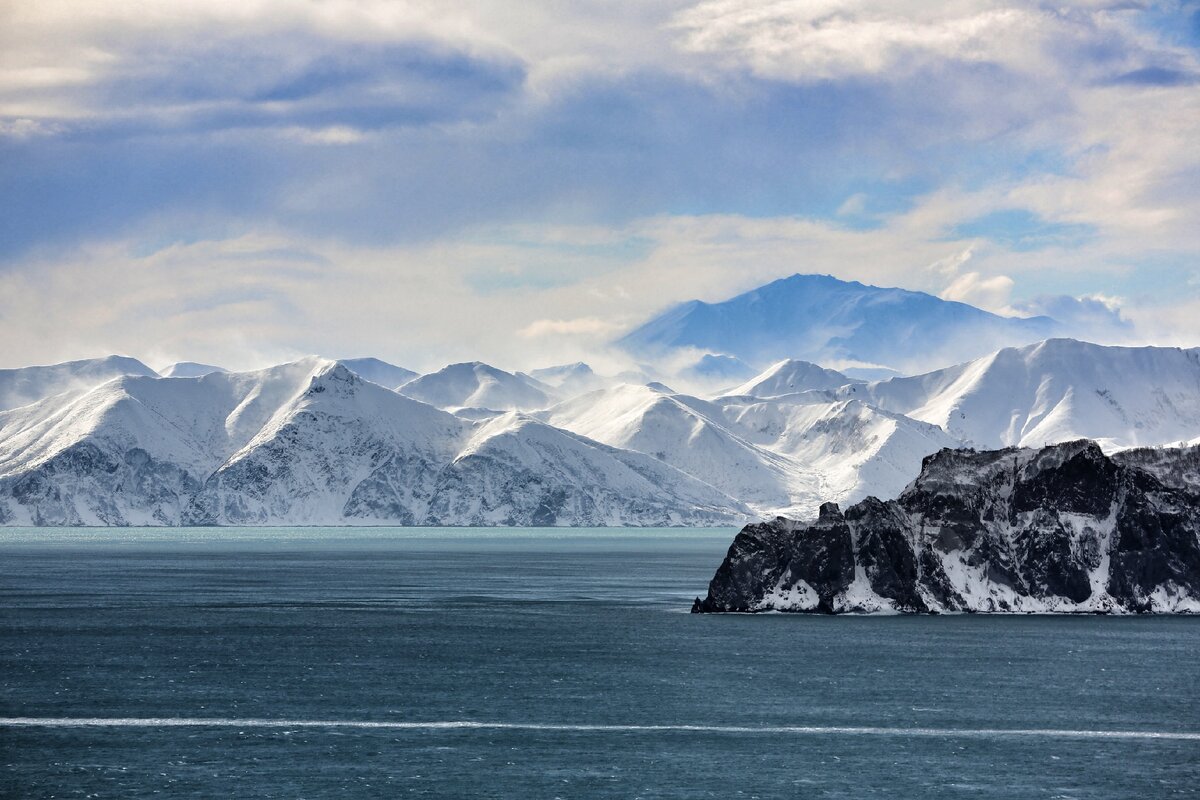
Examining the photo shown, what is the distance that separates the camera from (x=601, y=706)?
9638 cm

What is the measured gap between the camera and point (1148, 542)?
158 m

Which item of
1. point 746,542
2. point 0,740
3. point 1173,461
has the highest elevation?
point 1173,461

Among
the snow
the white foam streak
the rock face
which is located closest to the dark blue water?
the white foam streak

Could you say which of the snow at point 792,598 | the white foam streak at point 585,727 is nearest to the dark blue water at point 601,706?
the white foam streak at point 585,727

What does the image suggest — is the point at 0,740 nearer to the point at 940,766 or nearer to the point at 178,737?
the point at 178,737

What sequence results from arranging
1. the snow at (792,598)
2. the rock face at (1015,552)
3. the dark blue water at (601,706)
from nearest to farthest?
the dark blue water at (601,706) < the rock face at (1015,552) < the snow at (792,598)

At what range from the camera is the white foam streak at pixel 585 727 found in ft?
282

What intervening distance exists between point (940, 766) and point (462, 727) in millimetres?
28393

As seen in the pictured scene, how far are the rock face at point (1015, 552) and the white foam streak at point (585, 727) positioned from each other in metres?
69.9

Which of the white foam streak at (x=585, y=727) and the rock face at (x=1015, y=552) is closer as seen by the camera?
the white foam streak at (x=585, y=727)

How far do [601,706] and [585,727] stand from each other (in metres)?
8.07

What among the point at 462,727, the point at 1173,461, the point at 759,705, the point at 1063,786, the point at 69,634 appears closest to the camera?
the point at 1063,786

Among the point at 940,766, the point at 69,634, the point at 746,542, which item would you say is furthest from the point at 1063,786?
the point at 69,634

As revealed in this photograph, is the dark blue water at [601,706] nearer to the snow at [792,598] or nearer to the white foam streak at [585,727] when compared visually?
the white foam streak at [585,727]
